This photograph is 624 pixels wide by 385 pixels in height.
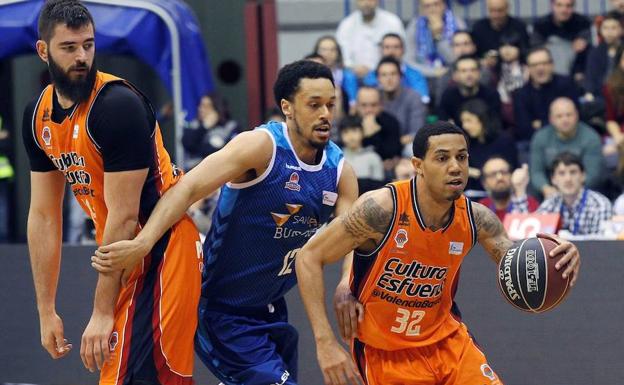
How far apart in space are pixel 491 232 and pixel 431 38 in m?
6.09

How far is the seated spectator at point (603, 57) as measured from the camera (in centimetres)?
1082

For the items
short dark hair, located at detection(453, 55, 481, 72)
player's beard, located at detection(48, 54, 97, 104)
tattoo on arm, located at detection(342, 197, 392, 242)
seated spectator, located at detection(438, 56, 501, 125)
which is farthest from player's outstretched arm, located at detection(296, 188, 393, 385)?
short dark hair, located at detection(453, 55, 481, 72)

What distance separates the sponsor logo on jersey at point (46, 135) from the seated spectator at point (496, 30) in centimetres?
663

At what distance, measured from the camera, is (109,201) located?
5.18m

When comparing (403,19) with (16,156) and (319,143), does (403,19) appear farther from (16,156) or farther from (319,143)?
(319,143)

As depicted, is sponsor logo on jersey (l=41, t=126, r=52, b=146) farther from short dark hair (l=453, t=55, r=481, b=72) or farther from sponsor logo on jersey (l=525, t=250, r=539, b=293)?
short dark hair (l=453, t=55, r=481, b=72)

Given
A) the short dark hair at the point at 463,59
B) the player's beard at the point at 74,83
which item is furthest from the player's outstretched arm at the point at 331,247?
the short dark hair at the point at 463,59

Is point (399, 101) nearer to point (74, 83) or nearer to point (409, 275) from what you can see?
point (409, 275)

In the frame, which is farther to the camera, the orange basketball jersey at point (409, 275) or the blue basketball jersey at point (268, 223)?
the blue basketball jersey at point (268, 223)

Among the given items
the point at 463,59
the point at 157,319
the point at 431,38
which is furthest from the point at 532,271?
the point at 431,38

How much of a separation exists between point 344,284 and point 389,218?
1.37ft

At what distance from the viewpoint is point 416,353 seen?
19.4 ft

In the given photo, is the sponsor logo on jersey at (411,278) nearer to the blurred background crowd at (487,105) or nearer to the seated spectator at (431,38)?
the blurred background crowd at (487,105)

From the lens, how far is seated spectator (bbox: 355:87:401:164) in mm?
10320
